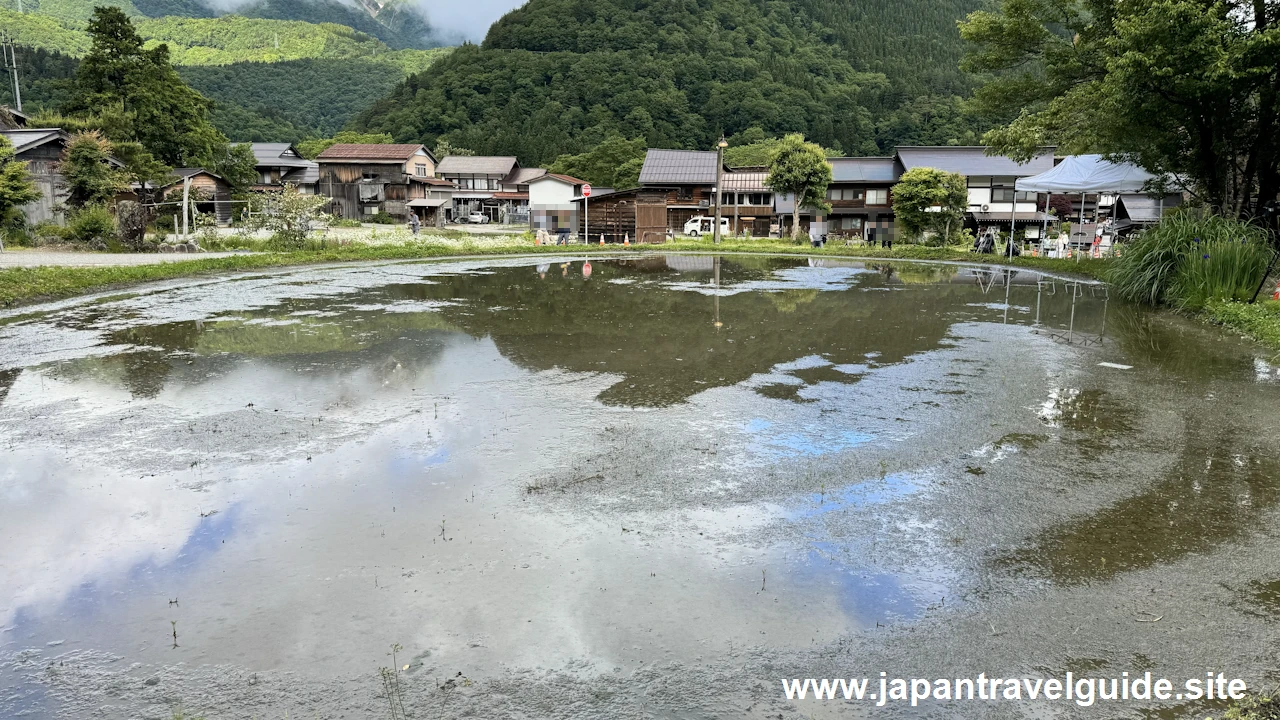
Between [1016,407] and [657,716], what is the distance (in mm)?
4867

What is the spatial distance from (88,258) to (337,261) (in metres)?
5.62

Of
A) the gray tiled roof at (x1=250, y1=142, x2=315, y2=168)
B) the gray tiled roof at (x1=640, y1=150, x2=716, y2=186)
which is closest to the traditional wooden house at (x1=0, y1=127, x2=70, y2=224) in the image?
the gray tiled roof at (x1=640, y1=150, x2=716, y2=186)

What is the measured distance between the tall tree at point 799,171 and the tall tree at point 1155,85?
14084 mm

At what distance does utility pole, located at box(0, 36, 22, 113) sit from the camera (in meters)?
44.8

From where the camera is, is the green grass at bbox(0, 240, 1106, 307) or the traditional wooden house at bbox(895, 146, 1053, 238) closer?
the green grass at bbox(0, 240, 1106, 307)

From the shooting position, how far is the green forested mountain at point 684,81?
70.9 meters

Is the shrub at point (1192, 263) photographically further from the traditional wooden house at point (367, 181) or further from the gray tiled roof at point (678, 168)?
the traditional wooden house at point (367, 181)

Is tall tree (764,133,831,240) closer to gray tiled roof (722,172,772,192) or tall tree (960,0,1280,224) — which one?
gray tiled roof (722,172,772,192)

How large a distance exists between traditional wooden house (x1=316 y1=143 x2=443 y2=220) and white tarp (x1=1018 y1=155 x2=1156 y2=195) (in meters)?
42.0

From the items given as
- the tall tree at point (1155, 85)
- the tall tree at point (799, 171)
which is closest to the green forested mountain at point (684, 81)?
the tall tree at point (799, 171)

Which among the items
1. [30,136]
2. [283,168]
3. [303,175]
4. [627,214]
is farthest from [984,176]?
[283,168]

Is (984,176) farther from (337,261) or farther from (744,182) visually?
(337,261)

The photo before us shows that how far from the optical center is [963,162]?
42500mm

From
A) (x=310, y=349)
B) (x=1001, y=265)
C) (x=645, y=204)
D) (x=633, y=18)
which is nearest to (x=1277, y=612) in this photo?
(x=310, y=349)
